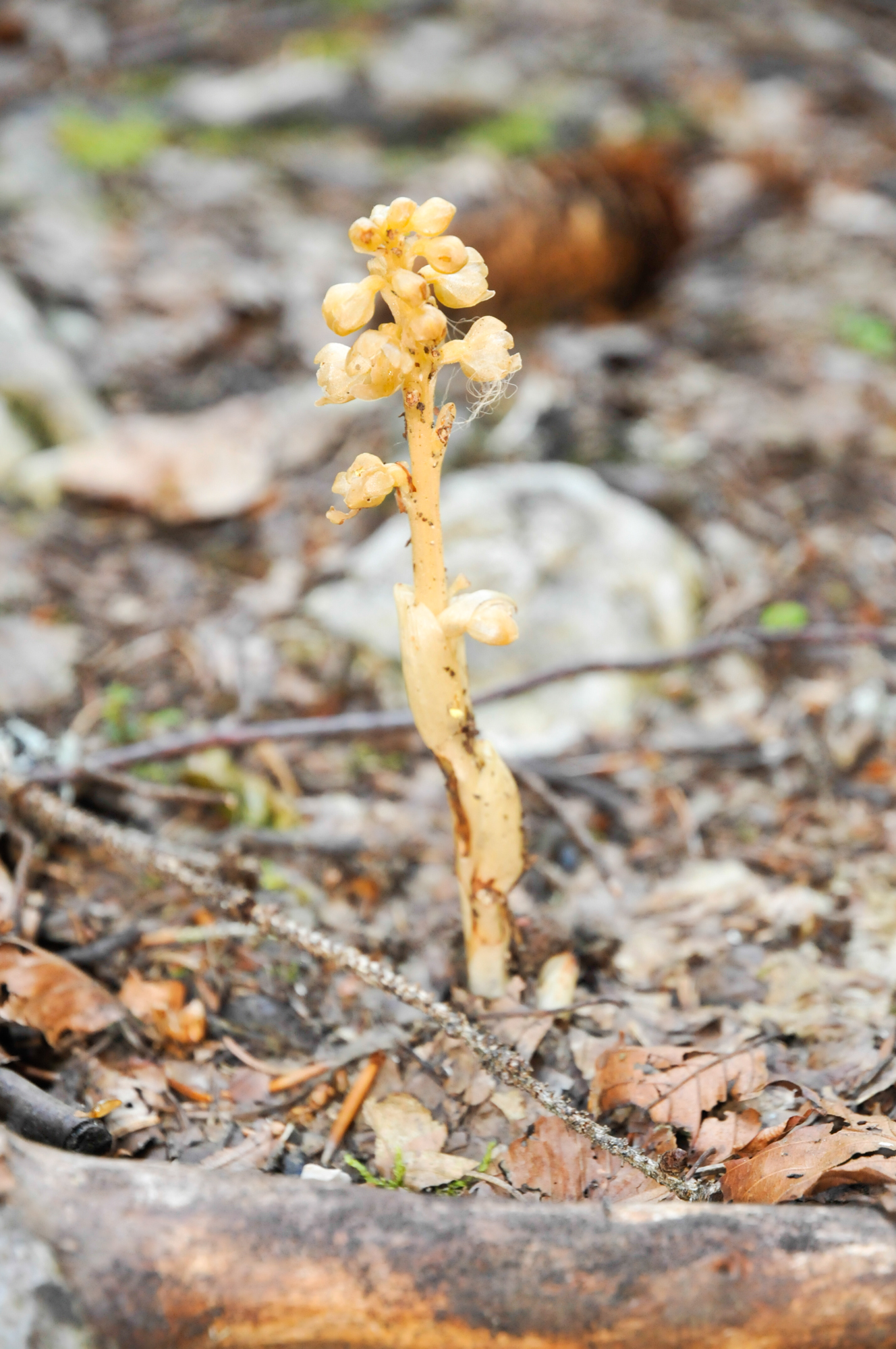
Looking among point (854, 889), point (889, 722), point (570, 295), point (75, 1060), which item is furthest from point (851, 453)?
point (75, 1060)

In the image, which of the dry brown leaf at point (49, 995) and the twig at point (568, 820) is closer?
the dry brown leaf at point (49, 995)

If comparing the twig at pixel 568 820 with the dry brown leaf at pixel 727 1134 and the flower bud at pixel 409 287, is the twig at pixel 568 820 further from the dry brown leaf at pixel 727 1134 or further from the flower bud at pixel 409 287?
the flower bud at pixel 409 287

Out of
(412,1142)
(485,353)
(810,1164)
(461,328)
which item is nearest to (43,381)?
(461,328)

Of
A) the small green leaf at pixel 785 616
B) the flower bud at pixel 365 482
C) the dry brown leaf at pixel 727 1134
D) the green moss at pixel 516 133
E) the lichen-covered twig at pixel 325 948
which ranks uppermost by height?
the green moss at pixel 516 133

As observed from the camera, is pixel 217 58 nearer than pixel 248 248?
No

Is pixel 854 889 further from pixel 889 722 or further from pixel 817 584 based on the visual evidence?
pixel 817 584

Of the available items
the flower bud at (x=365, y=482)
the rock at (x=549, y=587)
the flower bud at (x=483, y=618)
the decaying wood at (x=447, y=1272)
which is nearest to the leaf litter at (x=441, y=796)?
the rock at (x=549, y=587)
